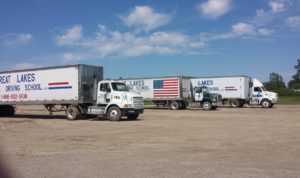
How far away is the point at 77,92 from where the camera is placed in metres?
28.7

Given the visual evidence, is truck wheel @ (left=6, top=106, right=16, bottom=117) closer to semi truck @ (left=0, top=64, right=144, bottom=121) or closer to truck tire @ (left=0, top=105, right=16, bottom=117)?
truck tire @ (left=0, top=105, right=16, bottom=117)

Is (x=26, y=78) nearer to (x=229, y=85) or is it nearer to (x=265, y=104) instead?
(x=229, y=85)

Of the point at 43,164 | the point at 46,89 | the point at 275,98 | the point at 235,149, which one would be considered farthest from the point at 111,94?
the point at 275,98

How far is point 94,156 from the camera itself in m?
12.3

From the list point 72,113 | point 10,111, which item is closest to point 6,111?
point 10,111

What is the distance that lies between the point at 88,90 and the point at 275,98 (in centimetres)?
2706

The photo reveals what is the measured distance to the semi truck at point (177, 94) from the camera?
45.0m

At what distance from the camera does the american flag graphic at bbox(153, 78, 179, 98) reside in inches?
1817

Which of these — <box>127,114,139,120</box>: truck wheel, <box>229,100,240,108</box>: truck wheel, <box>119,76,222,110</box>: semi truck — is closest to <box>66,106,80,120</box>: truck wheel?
<box>127,114,139,120</box>: truck wheel

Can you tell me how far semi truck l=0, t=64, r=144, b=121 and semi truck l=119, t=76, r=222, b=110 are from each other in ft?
54.5

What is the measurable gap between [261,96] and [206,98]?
838 cm

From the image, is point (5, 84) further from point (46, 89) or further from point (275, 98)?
point (275, 98)

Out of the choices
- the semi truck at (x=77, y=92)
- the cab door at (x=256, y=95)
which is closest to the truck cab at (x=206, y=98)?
the cab door at (x=256, y=95)

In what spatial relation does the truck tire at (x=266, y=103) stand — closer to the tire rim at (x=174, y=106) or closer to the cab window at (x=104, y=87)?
the tire rim at (x=174, y=106)
